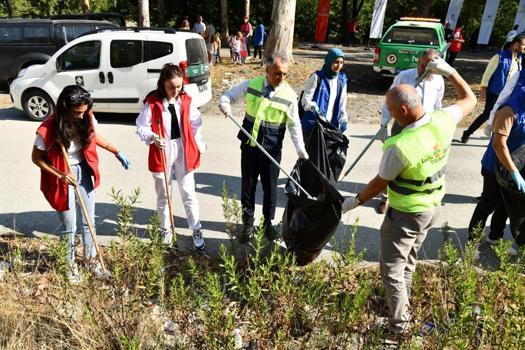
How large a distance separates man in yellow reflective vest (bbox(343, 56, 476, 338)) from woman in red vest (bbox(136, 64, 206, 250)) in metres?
1.63

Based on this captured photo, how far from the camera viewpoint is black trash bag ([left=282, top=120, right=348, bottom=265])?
334cm

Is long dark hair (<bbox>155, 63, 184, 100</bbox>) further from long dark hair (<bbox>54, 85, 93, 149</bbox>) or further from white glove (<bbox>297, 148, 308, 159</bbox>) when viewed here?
white glove (<bbox>297, 148, 308, 159</bbox>)

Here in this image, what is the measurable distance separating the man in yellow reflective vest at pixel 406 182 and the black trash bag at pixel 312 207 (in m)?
0.29

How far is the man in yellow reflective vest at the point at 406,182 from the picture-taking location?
2.64 m

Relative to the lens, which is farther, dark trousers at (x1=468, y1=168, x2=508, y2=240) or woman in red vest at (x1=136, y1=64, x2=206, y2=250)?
dark trousers at (x1=468, y1=168, x2=508, y2=240)

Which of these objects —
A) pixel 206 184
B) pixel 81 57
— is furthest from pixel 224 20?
pixel 206 184

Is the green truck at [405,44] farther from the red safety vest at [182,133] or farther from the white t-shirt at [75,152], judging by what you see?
the white t-shirt at [75,152]

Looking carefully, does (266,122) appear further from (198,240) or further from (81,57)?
(81,57)

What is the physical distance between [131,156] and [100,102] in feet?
7.42

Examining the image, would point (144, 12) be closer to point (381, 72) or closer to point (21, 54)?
point (21, 54)

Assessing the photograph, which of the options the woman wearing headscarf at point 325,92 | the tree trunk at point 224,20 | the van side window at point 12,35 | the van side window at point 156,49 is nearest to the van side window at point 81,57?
the van side window at point 156,49

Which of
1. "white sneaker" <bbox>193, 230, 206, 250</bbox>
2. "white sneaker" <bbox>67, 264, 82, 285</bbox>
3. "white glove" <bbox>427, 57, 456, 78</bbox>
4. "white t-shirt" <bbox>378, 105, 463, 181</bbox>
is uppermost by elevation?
"white glove" <bbox>427, 57, 456, 78</bbox>

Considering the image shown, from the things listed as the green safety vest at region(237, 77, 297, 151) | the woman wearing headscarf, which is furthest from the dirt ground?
the green safety vest at region(237, 77, 297, 151)

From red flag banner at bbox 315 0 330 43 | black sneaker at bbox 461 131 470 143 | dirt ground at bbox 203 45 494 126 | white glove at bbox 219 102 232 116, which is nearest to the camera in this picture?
white glove at bbox 219 102 232 116
